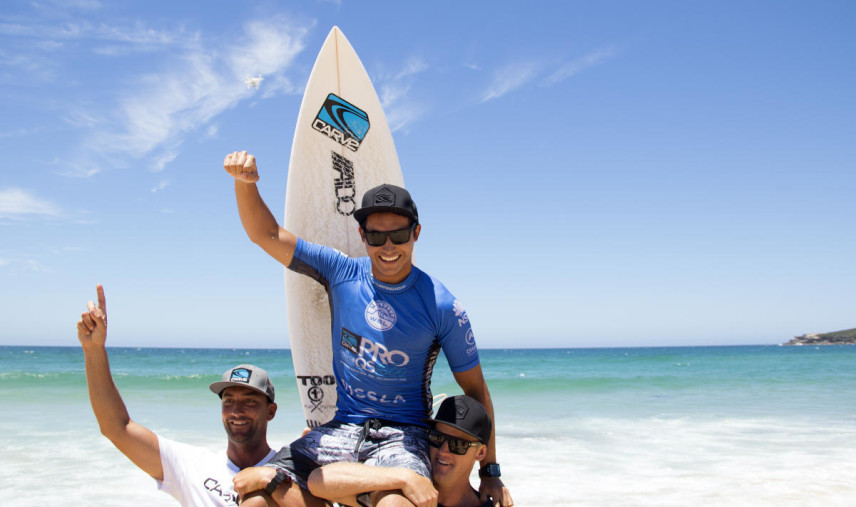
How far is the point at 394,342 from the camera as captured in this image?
2189 millimetres

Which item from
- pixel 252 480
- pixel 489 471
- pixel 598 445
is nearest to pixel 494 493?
pixel 489 471

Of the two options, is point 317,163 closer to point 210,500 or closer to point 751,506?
point 210,500

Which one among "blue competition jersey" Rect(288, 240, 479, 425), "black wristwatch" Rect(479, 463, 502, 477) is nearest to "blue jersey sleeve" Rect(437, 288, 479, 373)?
"blue competition jersey" Rect(288, 240, 479, 425)

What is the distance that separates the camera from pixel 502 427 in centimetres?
890

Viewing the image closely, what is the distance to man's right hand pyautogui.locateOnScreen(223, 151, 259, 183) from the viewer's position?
211cm

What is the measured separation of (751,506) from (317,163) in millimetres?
4256

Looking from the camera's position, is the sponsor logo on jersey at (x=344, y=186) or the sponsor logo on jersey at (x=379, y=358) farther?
the sponsor logo on jersey at (x=344, y=186)

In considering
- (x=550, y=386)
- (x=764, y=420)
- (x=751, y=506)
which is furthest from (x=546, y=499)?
(x=550, y=386)

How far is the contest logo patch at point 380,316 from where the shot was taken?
220cm

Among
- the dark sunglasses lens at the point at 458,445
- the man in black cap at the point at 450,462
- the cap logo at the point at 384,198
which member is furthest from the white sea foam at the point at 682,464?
the cap logo at the point at 384,198

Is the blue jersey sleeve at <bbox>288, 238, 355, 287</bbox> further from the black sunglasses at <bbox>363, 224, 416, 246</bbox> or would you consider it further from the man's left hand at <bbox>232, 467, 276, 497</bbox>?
the man's left hand at <bbox>232, 467, 276, 497</bbox>

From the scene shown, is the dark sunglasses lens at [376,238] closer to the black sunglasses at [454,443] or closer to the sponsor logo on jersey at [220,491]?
the black sunglasses at [454,443]

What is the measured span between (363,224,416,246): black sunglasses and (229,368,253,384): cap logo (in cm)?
66

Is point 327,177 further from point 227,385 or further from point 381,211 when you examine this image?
Result: point 227,385
